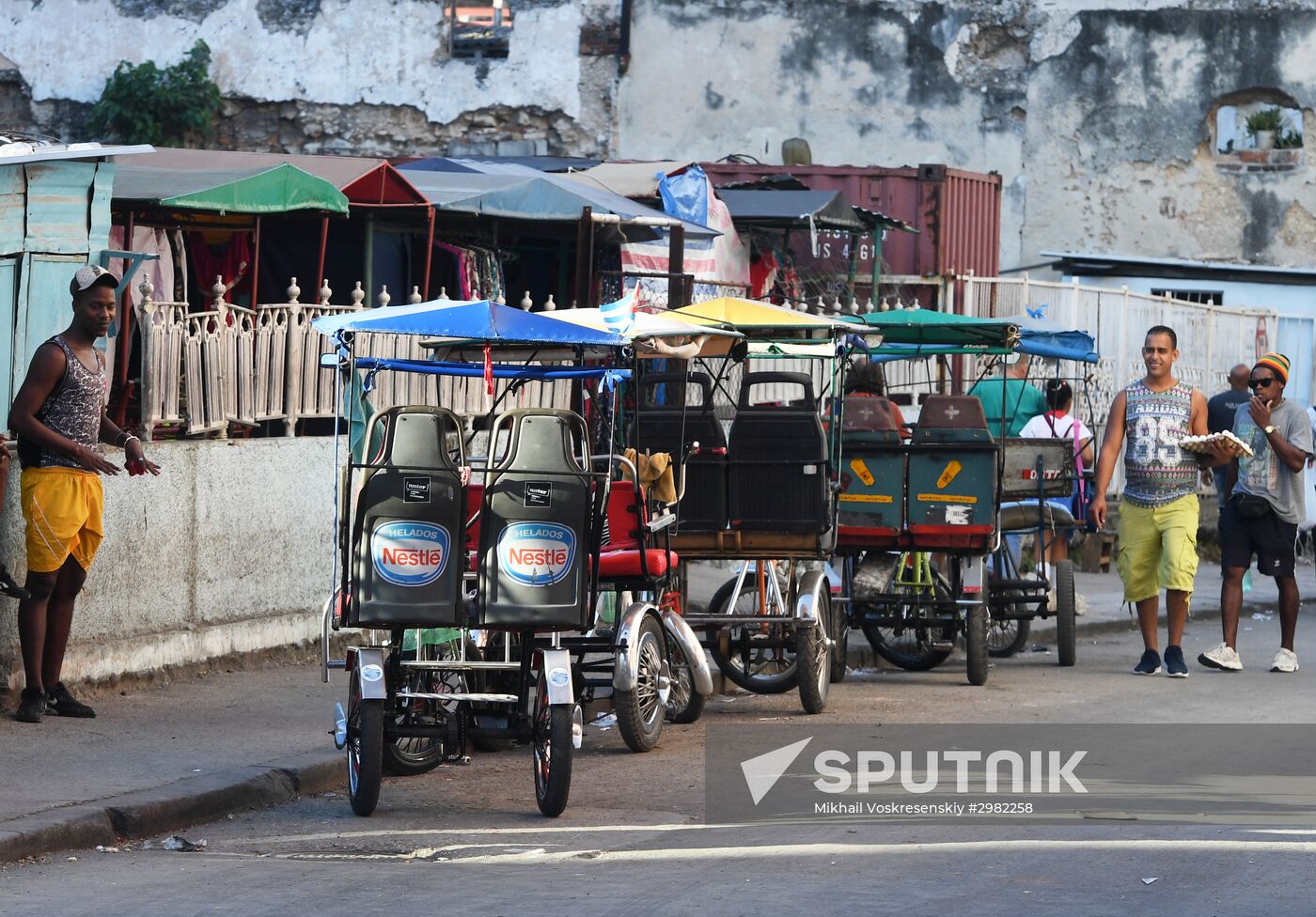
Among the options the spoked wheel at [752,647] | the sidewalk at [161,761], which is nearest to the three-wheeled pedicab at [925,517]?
the spoked wheel at [752,647]

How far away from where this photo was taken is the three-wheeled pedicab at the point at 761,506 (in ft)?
33.5

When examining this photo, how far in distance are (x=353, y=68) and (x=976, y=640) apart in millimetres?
17656

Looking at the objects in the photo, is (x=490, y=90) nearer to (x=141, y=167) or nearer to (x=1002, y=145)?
(x=1002, y=145)

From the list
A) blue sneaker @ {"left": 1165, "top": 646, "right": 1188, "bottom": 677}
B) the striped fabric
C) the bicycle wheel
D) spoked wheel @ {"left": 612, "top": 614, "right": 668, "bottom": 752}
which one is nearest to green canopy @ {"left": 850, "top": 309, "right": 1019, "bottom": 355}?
blue sneaker @ {"left": 1165, "top": 646, "right": 1188, "bottom": 677}

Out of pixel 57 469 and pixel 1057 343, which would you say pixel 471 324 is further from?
pixel 1057 343

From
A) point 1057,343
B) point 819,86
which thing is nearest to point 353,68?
point 819,86

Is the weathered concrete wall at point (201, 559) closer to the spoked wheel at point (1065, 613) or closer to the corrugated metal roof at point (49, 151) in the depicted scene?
the corrugated metal roof at point (49, 151)

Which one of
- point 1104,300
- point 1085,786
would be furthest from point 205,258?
A: point 1104,300

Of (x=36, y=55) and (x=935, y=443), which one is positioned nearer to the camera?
(x=935, y=443)

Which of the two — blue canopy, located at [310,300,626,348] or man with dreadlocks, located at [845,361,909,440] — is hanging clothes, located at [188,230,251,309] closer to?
man with dreadlocks, located at [845,361,909,440]

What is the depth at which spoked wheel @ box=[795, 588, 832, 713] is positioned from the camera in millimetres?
9984

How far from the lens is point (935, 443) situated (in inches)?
452

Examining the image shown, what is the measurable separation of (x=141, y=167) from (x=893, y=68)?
14.6 meters

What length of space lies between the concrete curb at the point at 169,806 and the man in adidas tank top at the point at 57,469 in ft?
4.71
